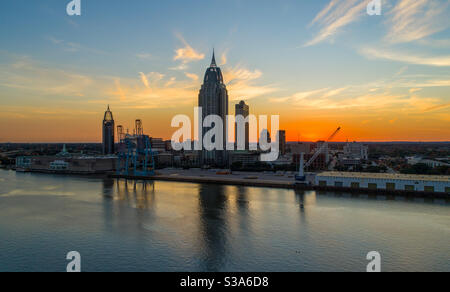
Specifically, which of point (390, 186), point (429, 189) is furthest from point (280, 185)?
point (429, 189)

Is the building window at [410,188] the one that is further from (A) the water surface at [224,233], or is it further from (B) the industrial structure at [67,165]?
(B) the industrial structure at [67,165]

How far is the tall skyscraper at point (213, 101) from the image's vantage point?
2744 cm

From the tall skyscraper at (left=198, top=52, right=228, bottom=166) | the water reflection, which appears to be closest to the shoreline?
the water reflection

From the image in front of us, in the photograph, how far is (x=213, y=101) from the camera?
89.9ft

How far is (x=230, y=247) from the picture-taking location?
4945mm

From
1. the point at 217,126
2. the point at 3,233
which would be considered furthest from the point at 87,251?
the point at 217,126

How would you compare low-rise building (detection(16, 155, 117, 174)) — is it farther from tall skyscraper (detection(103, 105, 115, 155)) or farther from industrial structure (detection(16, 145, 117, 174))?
tall skyscraper (detection(103, 105, 115, 155))

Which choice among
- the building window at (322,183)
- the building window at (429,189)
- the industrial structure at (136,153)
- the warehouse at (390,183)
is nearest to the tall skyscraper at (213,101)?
the industrial structure at (136,153)

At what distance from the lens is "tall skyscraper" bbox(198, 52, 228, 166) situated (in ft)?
90.0

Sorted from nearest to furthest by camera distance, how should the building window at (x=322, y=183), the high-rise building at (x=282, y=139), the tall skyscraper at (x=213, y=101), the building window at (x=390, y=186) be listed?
the building window at (x=390, y=186) < the building window at (x=322, y=183) < the tall skyscraper at (x=213, y=101) < the high-rise building at (x=282, y=139)

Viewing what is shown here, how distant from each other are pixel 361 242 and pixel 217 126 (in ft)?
79.9

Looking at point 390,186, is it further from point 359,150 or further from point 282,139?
point 282,139

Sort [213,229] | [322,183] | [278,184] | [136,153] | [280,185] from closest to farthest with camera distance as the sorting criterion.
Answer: [213,229], [322,183], [280,185], [278,184], [136,153]
